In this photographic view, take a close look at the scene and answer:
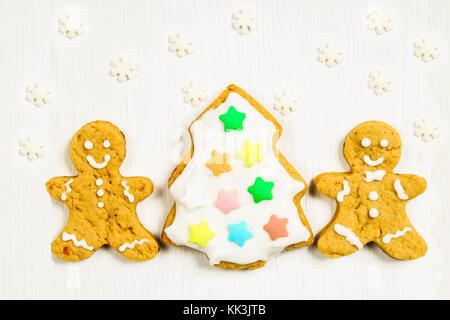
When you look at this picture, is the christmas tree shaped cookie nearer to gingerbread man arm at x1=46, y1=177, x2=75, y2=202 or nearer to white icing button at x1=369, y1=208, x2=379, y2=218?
white icing button at x1=369, y1=208, x2=379, y2=218

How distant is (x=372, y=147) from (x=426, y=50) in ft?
0.93

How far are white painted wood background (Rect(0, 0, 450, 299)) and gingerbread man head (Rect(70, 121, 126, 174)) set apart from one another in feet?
0.13

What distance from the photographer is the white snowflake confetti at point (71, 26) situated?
4.00ft

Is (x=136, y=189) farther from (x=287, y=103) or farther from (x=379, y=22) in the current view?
(x=379, y=22)

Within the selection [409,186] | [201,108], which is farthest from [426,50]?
[201,108]

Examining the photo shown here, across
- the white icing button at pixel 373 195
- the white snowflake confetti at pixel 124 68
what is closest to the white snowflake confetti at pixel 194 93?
the white snowflake confetti at pixel 124 68

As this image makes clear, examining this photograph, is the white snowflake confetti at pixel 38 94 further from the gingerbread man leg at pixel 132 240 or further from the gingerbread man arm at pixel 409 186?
the gingerbread man arm at pixel 409 186

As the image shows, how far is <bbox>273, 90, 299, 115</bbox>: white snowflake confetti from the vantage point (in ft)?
3.89

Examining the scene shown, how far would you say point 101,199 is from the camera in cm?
118

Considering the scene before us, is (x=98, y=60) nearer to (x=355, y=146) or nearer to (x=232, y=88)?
(x=232, y=88)

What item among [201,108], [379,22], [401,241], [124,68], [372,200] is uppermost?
[379,22]

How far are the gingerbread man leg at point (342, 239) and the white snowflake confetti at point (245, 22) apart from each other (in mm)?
528

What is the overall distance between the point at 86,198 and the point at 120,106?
250mm

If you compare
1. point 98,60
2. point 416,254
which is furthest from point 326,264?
point 98,60
